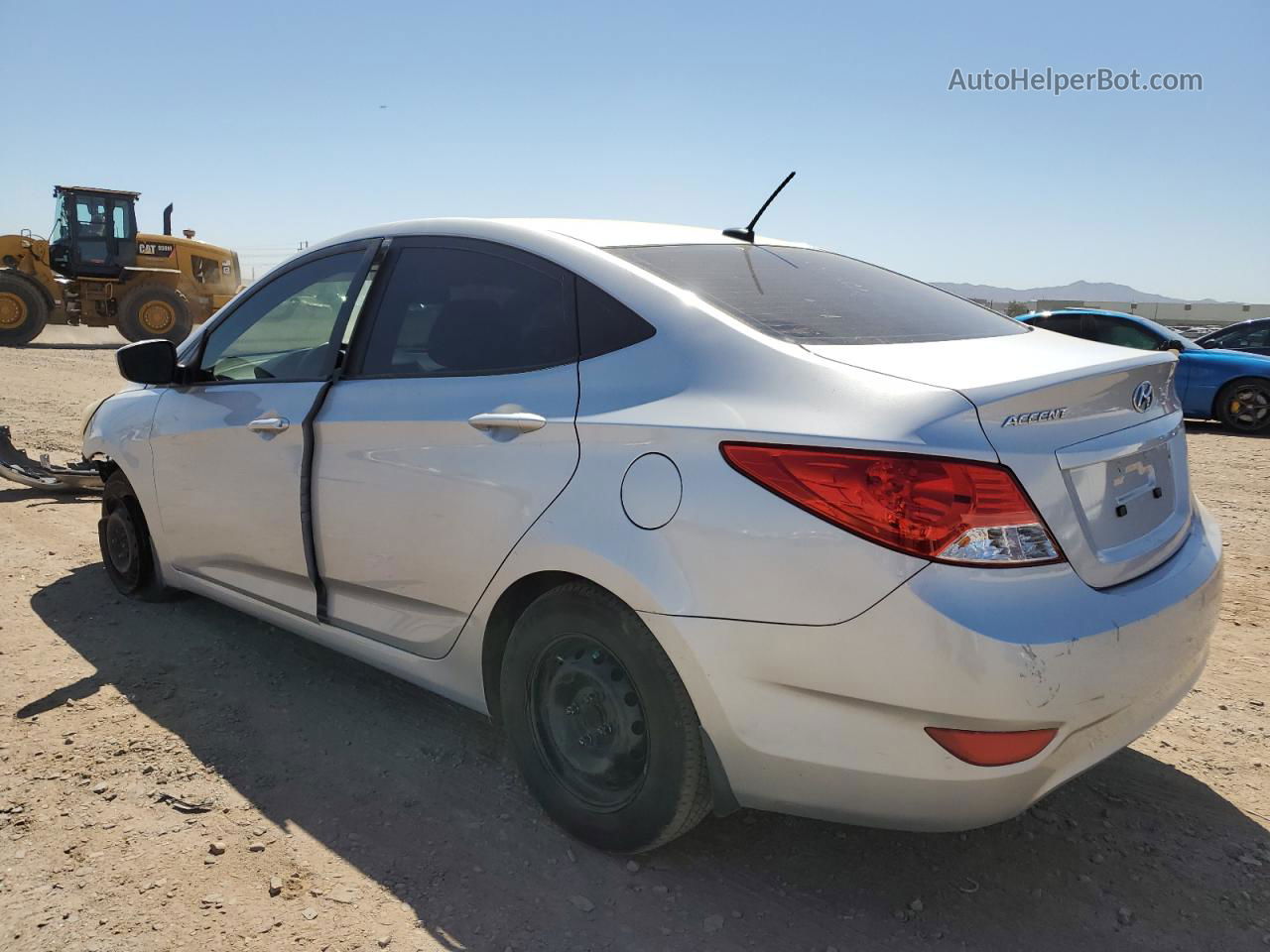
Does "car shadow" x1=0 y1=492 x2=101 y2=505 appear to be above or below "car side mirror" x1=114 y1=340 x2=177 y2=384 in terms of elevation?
below

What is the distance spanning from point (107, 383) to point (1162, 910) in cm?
1457

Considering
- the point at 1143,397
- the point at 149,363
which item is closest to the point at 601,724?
the point at 1143,397

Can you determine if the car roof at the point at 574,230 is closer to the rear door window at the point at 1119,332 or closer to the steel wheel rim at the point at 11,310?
the rear door window at the point at 1119,332

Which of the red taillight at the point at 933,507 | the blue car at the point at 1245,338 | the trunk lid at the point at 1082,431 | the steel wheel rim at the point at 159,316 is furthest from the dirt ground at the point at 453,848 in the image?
the steel wheel rim at the point at 159,316

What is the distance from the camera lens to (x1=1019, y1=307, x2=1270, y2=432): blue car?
1128 cm

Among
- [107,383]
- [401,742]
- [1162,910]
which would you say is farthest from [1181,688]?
[107,383]

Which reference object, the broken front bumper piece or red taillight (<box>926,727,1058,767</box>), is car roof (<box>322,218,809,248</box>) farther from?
the broken front bumper piece

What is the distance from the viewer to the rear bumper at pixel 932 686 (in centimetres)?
193

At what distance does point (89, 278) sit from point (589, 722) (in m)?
21.1

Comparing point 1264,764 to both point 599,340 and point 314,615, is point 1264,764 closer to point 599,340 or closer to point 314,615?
point 599,340

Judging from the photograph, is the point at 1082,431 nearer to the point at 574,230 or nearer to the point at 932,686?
the point at 932,686

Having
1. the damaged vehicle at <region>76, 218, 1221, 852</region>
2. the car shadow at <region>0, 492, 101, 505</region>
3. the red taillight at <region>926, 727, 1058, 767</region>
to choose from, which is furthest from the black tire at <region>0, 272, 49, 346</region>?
the red taillight at <region>926, 727, 1058, 767</region>

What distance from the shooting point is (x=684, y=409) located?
2.26 metres

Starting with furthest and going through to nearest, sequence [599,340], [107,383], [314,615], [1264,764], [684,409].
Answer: [107,383] → [314,615] → [1264,764] → [599,340] → [684,409]
